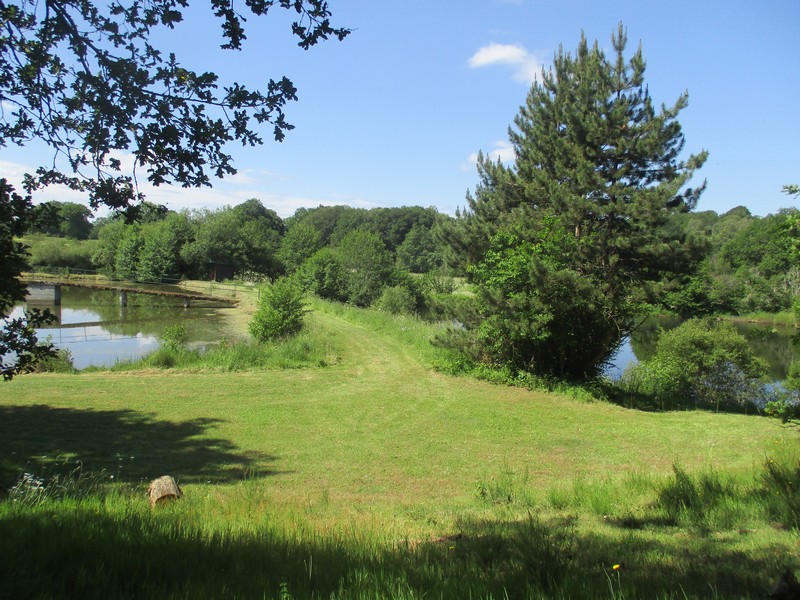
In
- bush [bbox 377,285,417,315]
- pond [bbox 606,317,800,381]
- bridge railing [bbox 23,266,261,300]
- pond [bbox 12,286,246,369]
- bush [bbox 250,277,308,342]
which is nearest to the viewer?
bush [bbox 250,277,308,342]

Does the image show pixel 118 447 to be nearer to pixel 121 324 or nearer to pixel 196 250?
pixel 121 324

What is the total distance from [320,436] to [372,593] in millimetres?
8160

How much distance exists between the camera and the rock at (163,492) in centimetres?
611

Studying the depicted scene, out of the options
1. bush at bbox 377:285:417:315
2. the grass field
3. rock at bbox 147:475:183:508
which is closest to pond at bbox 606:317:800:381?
the grass field

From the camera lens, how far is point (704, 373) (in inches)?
752

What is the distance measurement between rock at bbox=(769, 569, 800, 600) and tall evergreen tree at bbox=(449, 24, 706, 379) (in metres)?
13.4

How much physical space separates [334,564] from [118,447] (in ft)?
23.9

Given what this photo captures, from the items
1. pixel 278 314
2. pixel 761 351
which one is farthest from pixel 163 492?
pixel 761 351

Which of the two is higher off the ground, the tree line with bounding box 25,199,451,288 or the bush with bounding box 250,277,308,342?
the tree line with bounding box 25,199,451,288

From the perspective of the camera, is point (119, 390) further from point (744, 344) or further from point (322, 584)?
point (744, 344)

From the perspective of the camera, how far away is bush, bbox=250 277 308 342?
2419cm

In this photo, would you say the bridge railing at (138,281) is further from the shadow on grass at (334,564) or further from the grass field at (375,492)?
the shadow on grass at (334,564)

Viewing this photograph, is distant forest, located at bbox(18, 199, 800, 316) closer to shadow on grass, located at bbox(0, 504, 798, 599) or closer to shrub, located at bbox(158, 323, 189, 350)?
shrub, located at bbox(158, 323, 189, 350)

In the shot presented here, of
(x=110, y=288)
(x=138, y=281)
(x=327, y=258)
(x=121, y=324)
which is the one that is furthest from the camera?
(x=138, y=281)
